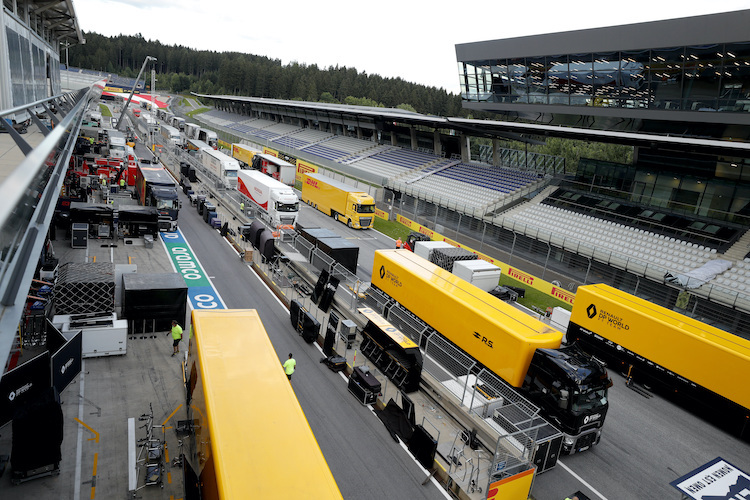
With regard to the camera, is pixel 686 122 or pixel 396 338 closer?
pixel 396 338

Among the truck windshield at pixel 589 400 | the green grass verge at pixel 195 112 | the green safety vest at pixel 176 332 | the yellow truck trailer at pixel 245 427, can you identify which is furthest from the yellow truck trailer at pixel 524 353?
the green grass verge at pixel 195 112

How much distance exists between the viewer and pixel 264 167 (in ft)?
157

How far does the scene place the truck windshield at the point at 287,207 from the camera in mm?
31734

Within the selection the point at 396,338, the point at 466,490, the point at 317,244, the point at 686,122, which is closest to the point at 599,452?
the point at 466,490

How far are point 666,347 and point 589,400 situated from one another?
224 inches

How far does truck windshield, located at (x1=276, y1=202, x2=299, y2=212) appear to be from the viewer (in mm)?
31734

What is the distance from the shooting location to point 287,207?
3209 centimetres

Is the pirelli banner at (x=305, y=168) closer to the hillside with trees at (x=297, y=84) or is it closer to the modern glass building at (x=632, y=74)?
the modern glass building at (x=632, y=74)

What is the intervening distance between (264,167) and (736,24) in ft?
128

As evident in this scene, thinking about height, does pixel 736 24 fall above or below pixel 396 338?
above

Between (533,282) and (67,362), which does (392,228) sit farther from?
(67,362)

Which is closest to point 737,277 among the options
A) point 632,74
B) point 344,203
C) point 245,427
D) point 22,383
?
point 632,74

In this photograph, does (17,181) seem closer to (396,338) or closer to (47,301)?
(396,338)

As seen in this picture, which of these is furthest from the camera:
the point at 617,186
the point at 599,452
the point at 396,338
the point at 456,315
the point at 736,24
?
the point at 617,186
